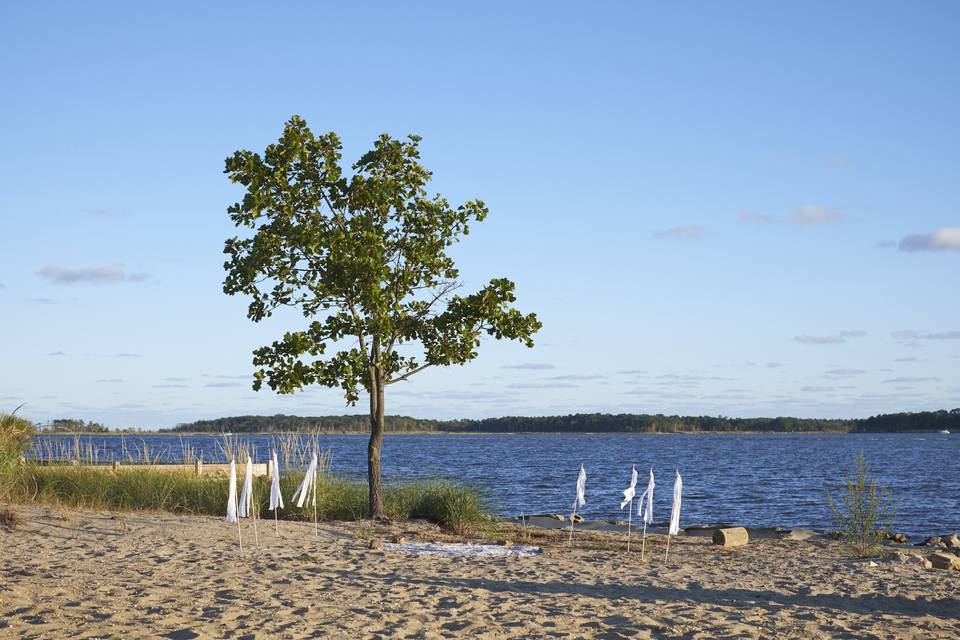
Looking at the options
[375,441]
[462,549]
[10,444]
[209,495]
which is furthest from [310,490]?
[10,444]

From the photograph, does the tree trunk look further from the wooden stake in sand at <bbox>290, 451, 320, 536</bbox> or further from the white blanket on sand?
the white blanket on sand

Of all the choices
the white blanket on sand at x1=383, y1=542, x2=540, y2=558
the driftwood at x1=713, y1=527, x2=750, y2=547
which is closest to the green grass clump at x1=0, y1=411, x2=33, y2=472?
the white blanket on sand at x1=383, y1=542, x2=540, y2=558

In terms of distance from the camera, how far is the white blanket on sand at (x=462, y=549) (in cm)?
1523

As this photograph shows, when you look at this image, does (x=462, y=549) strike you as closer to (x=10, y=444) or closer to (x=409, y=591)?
(x=409, y=591)

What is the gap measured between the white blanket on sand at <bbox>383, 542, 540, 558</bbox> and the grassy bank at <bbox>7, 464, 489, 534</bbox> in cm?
219

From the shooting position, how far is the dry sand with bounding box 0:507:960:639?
32.1ft

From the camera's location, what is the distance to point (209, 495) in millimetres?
20625

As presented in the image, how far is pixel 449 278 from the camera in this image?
19500 millimetres

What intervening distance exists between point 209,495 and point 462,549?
698 cm

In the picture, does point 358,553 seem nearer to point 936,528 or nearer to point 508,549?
point 508,549

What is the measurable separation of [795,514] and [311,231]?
21.4 meters

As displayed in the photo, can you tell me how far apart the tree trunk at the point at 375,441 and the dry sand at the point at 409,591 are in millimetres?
2208

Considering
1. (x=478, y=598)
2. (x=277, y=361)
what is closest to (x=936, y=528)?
(x=277, y=361)

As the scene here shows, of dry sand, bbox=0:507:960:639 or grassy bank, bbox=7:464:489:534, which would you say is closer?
dry sand, bbox=0:507:960:639
